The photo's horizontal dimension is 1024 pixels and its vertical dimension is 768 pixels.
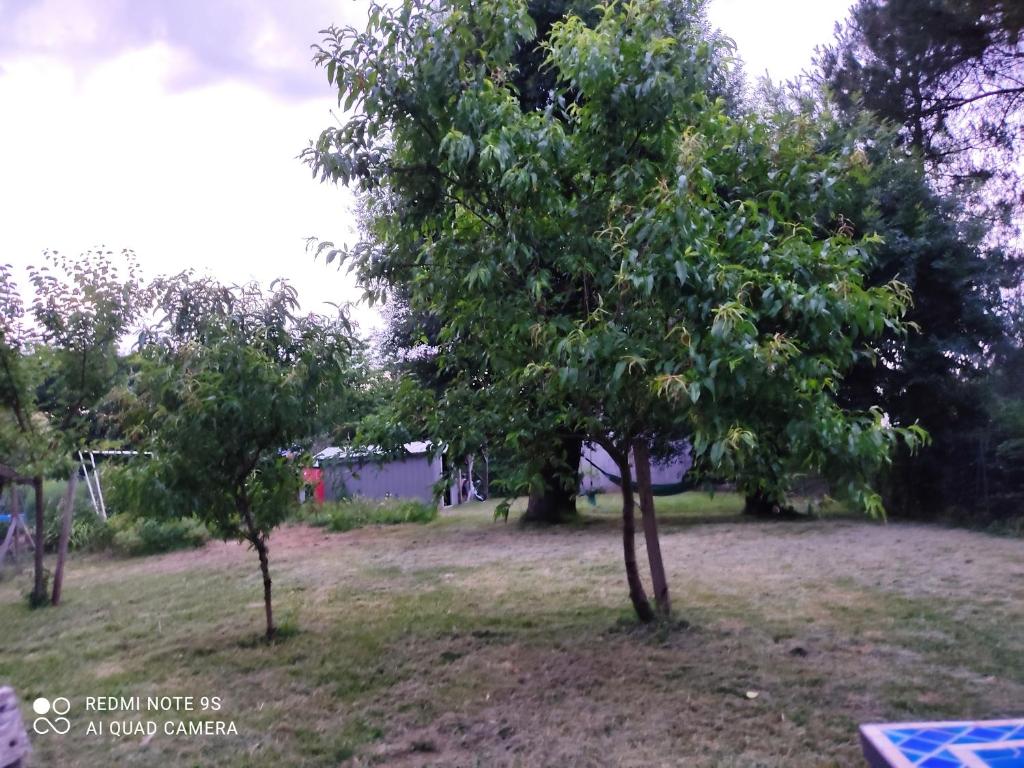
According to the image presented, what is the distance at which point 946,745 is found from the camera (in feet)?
9.33

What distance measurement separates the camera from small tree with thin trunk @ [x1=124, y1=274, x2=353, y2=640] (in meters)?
6.30

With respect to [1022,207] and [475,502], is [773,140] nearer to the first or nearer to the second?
[1022,207]

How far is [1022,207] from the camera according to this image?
1251cm

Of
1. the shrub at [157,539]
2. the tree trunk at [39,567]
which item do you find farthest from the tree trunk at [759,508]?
the tree trunk at [39,567]

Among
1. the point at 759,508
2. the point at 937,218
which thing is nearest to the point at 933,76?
the point at 937,218

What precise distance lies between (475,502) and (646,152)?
1826cm

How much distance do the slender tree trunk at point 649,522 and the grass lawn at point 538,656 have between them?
0.80 ft

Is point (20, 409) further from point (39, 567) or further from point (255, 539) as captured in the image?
point (255, 539)

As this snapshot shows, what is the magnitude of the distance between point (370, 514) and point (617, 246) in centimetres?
1269

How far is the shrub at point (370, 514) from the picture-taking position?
16.1m

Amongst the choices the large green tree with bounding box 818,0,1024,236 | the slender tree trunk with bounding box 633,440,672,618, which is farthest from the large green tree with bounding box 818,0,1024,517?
the slender tree trunk with bounding box 633,440,672,618

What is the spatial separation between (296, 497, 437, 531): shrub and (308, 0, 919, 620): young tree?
9.78 m

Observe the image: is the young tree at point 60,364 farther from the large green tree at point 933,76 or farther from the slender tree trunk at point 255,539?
the large green tree at point 933,76

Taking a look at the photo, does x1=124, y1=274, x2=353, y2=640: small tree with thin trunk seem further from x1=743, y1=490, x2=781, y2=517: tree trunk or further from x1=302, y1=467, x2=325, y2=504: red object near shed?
x1=743, y1=490, x2=781, y2=517: tree trunk
